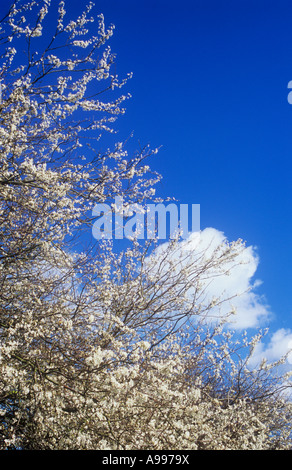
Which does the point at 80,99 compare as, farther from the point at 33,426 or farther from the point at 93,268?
Result: the point at 33,426

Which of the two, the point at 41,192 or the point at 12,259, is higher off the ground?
the point at 41,192

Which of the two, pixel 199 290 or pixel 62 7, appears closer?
pixel 62 7

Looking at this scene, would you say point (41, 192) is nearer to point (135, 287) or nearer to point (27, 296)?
point (27, 296)

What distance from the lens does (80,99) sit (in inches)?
231

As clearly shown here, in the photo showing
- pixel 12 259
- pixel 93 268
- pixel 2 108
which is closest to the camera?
pixel 2 108

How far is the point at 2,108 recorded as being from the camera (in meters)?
5.13

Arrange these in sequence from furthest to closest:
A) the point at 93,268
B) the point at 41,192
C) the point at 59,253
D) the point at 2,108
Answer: the point at 93,268 → the point at 59,253 → the point at 41,192 → the point at 2,108

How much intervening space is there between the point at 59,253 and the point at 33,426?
3110 millimetres
